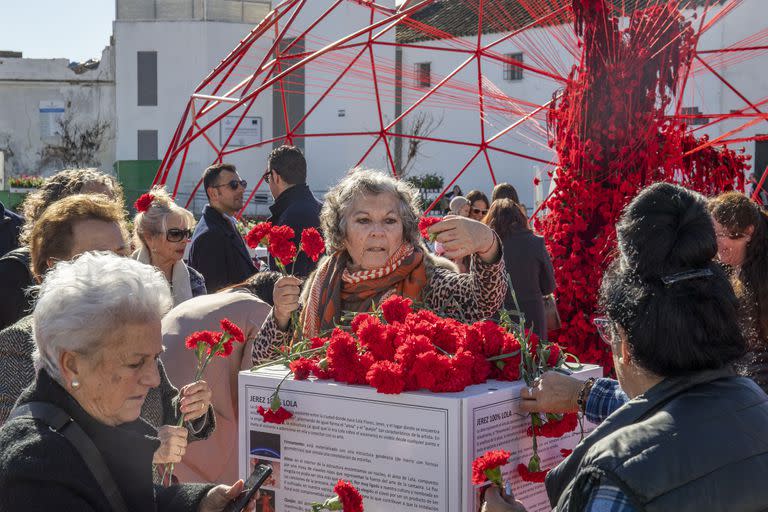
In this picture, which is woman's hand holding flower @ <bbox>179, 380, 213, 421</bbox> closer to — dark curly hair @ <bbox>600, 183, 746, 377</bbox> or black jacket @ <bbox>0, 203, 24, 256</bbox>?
dark curly hair @ <bbox>600, 183, 746, 377</bbox>

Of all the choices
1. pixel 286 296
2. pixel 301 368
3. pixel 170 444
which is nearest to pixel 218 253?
pixel 286 296

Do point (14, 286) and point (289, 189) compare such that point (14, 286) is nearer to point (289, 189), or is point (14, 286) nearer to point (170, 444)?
point (170, 444)

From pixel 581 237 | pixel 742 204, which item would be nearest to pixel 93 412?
pixel 742 204

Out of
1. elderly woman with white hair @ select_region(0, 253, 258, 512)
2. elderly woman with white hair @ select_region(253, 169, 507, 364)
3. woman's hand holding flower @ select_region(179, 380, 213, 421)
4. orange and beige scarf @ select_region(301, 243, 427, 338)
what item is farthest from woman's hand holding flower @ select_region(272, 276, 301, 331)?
elderly woman with white hair @ select_region(0, 253, 258, 512)

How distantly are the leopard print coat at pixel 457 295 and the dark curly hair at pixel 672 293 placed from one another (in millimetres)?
1091

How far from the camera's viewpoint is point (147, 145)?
113ft

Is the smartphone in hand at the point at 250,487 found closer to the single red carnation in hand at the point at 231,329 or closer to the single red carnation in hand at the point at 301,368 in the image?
the single red carnation in hand at the point at 301,368

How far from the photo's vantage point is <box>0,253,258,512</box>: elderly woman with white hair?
1.99 m

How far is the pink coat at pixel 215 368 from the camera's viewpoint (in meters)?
3.57

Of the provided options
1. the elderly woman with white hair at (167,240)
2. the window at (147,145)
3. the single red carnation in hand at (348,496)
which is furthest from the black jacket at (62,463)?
the window at (147,145)

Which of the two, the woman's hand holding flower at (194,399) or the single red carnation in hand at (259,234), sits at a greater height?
the single red carnation in hand at (259,234)

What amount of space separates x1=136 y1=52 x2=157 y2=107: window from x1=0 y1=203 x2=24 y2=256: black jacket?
28984mm

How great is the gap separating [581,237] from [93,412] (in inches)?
157

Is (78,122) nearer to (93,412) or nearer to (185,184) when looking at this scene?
(185,184)
